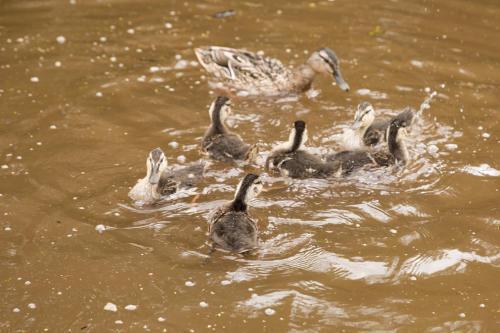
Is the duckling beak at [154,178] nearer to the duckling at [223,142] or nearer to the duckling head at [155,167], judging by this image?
the duckling head at [155,167]

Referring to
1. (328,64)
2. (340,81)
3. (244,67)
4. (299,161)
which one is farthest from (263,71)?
(299,161)

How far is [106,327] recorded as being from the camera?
5.82m

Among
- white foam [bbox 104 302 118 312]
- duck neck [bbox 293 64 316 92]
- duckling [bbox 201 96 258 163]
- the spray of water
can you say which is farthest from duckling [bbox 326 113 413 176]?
white foam [bbox 104 302 118 312]

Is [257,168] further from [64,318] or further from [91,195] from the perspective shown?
[64,318]

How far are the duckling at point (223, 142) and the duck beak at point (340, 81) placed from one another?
183 centimetres

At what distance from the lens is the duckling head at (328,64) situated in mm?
9758

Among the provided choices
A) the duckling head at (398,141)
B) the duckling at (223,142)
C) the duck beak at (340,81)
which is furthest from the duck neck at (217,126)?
the duck beak at (340,81)

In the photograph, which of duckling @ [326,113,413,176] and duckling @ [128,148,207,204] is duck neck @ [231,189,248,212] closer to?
duckling @ [128,148,207,204]

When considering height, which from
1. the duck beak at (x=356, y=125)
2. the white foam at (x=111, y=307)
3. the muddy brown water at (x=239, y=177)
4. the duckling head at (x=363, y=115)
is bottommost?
the white foam at (x=111, y=307)

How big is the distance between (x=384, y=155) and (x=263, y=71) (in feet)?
7.83

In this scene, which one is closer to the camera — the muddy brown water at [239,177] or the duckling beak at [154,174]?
the muddy brown water at [239,177]

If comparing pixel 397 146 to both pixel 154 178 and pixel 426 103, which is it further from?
pixel 154 178

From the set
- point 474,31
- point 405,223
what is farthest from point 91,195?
point 474,31

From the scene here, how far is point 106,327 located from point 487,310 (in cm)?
296
